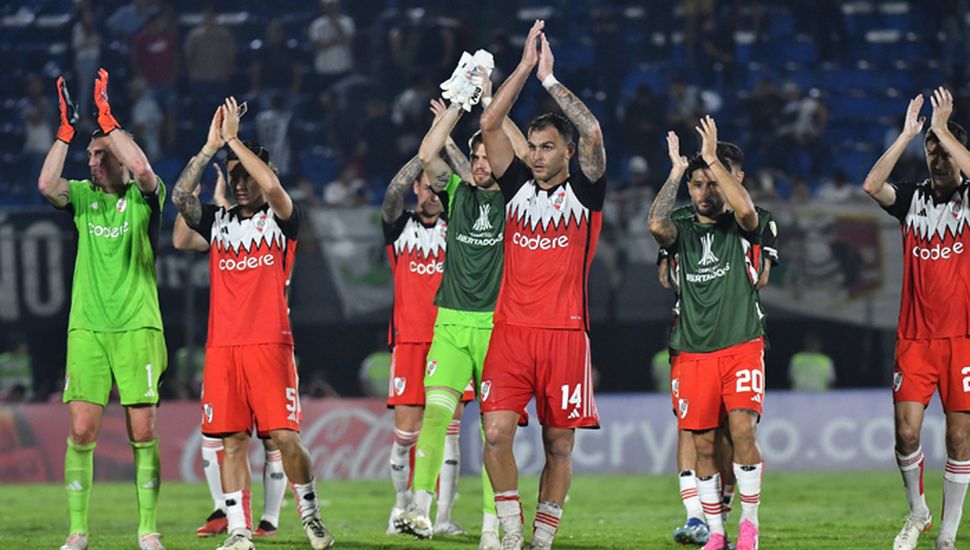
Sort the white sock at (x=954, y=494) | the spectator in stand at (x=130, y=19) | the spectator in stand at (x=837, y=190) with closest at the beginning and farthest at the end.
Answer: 1. the white sock at (x=954, y=494)
2. the spectator in stand at (x=837, y=190)
3. the spectator in stand at (x=130, y=19)

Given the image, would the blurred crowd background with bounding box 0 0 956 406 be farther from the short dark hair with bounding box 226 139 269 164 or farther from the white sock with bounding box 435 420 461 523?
the short dark hair with bounding box 226 139 269 164

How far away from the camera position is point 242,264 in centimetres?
985

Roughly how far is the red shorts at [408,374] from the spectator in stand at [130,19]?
14.5 m

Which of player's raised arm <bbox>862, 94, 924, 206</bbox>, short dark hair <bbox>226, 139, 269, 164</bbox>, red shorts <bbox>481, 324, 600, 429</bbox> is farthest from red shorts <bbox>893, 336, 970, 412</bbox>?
short dark hair <bbox>226, 139, 269, 164</bbox>

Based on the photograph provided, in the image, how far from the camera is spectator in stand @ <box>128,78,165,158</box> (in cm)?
2388

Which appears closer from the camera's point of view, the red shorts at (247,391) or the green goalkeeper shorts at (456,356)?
the red shorts at (247,391)

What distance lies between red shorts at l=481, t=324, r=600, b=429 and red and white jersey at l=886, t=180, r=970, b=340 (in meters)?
2.39

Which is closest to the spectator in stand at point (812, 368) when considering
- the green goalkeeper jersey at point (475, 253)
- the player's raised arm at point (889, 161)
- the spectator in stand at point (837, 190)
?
the spectator in stand at point (837, 190)

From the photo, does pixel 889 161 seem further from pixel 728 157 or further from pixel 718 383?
pixel 718 383

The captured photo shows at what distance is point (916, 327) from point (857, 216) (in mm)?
10788

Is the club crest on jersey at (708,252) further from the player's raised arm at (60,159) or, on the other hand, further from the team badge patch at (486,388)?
the player's raised arm at (60,159)

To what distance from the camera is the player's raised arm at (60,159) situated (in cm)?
1001

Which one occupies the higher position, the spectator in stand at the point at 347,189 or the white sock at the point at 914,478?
the spectator in stand at the point at 347,189

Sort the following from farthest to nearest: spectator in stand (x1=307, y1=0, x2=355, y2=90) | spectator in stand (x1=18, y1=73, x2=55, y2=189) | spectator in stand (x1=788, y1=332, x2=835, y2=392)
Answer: spectator in stand (x1=307, y1=0, x2=355, y2=90)
spectator in stand (x1=18, y1=73, x2=55, y2=189)
spectator in stand (x1=788, y1=332, x2=835, y2=392)
